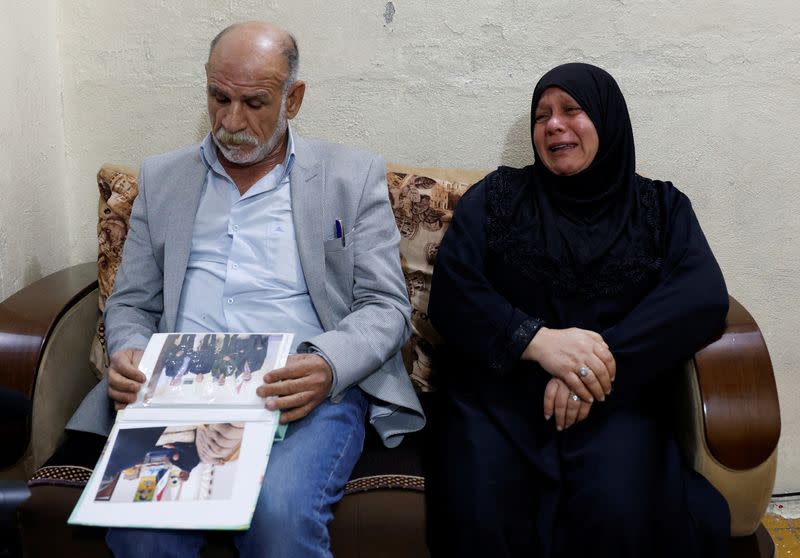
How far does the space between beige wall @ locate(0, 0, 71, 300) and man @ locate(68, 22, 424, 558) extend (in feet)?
1.31

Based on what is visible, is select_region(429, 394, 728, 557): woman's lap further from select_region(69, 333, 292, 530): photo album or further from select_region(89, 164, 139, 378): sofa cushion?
select_region(89, 164, 139, 378): sofa cushion

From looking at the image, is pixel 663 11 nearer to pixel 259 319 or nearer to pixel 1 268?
pixel 259 319

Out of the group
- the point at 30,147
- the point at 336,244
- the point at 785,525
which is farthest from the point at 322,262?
the point at 785,525

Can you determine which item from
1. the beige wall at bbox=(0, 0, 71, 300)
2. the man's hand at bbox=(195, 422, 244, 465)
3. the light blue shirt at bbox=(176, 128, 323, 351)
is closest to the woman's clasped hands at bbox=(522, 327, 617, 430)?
the light blue shirt at bbox=(176, 128, 323, 351)

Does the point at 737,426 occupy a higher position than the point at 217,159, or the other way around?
the point at 217,159

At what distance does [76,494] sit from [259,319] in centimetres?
54

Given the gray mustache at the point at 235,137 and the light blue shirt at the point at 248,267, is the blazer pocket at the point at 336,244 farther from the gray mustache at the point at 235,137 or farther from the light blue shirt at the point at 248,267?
the gray mustache at the point at 235,137

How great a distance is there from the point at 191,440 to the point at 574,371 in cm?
79

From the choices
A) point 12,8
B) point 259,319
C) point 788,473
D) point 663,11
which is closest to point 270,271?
point 259,319

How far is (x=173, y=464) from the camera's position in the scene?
1.39m

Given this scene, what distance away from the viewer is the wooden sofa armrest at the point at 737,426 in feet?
5.07

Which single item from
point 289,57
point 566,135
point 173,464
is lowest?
point 173,464

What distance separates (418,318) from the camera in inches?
78.7

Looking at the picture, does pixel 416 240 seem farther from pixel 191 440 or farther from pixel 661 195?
pixel 191 440
